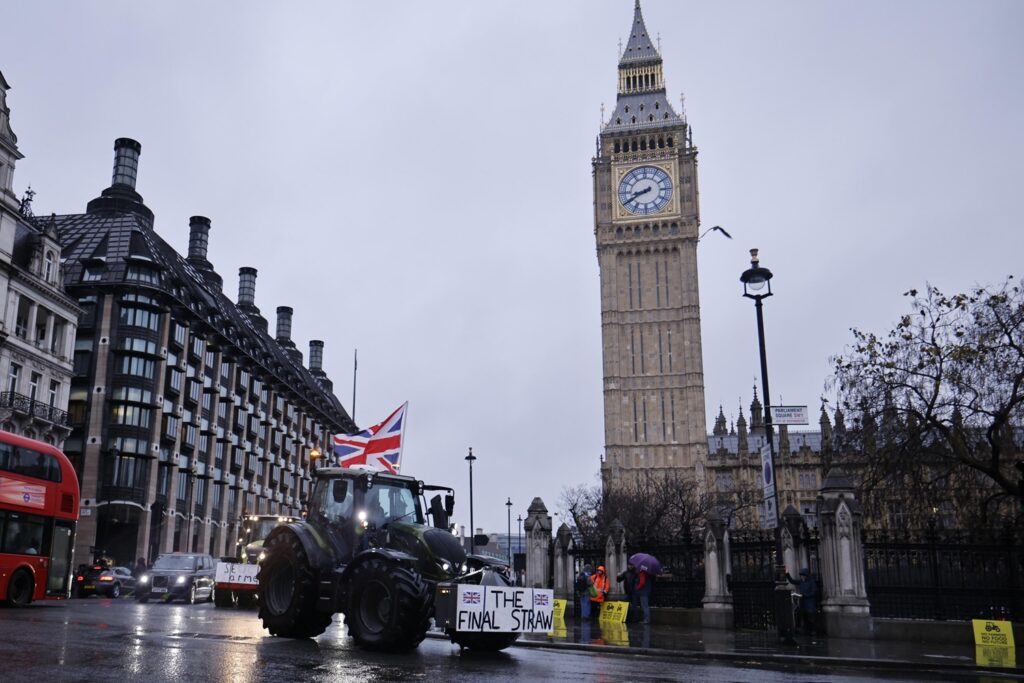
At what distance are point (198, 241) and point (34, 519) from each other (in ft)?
224

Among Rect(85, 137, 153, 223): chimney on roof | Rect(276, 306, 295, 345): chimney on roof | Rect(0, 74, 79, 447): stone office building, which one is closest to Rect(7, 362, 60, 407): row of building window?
Rect(0, 74, 79, 447): stone office building

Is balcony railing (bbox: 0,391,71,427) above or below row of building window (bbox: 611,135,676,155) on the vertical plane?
below

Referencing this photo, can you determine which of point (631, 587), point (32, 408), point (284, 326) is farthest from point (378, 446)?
point (284, 326)

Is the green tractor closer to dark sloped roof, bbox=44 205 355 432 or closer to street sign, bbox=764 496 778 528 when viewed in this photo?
street sign, bbox=764 496 778 528

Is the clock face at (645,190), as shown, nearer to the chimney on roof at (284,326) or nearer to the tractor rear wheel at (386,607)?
the chimney on roof at (284,326)

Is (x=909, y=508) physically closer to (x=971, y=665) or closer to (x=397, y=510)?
(x=971, y=665)

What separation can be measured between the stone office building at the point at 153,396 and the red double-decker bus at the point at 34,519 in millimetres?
31523

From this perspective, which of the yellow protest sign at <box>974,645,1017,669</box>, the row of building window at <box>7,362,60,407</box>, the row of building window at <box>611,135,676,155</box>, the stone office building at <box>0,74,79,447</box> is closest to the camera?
the yellow protest sign at <box>974,645,1017,669</box>

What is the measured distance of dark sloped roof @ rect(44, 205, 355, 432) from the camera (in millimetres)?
56469

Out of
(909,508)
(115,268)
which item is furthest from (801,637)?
(115,268)

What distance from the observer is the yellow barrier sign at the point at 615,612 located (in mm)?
20562

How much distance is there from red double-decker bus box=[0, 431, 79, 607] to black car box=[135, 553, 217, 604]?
7799 mm

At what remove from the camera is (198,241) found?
277ft

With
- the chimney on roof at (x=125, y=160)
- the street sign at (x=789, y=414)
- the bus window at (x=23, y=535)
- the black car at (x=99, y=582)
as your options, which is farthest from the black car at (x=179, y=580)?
the chimney on roof at (x=125, y=160)
